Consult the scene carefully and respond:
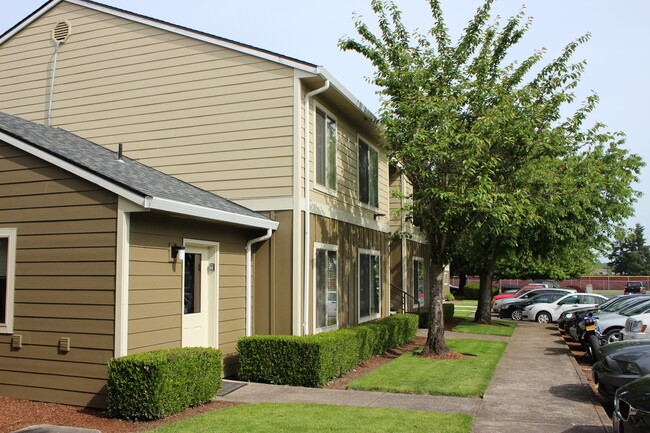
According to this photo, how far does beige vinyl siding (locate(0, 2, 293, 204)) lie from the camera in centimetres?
1141

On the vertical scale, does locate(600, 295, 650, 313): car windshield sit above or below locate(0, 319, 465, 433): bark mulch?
above

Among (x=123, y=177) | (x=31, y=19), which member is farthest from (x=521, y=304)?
(x=31, y=19)

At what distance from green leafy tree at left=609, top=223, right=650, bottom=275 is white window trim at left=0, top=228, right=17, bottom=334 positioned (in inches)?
4876

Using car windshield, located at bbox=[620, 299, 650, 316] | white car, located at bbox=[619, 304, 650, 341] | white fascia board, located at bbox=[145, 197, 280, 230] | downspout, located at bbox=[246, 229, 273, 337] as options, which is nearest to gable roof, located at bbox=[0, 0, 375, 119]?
white fascia board, located at bbox=[145, 197, 280, 230]

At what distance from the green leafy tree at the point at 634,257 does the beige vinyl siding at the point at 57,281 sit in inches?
4868

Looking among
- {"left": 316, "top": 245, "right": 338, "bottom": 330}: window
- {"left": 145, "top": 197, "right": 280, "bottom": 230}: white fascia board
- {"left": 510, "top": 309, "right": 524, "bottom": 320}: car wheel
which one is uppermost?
{"left": 145, "top": 197, "right": 280, "bottom": 230}: white fascia board

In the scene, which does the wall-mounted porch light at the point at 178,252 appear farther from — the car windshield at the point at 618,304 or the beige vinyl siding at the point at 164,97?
the car windshield at the point at 618,304

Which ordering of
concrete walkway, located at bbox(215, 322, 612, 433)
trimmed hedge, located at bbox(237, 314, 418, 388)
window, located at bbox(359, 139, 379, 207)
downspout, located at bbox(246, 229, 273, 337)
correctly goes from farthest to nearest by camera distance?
window, located at bbox(359, 139, 379, 207)
downspout, located at bbox(246, 229, 273, 337)
trimmed hedge, located at bbox(237, 314, 418, 388)
concrete walkway, located at bbox(215, 322, 612, 433)

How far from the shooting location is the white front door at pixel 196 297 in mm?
9531

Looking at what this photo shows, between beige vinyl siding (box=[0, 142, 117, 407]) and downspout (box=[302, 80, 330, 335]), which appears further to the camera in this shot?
downspout (box=[302, 80, 330, 335])

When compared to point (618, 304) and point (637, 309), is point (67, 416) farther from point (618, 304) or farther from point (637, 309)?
point (618, 304)

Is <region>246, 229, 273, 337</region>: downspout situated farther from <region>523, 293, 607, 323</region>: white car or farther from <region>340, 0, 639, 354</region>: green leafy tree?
<region>523, 293, 607, 323</region>: white car

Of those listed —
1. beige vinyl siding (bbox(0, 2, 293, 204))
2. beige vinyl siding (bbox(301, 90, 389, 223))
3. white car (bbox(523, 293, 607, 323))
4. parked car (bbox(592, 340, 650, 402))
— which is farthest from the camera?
white car (bbox(523, 293, 607, 323))

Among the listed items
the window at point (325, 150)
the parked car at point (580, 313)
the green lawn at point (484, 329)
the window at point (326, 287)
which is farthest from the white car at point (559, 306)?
the window at point (325, 150)
